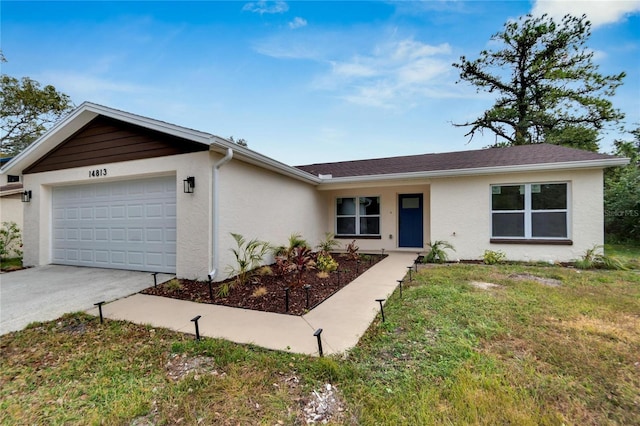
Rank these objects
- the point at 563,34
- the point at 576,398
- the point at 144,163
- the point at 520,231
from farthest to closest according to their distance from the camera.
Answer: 1. the point at 563,34
2. the point at 520,231
3. the point at 144,163
4. the point at 576,398

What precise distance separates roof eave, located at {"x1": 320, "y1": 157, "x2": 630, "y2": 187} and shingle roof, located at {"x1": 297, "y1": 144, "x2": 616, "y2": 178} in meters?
0.15

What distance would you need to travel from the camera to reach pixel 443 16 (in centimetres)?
948

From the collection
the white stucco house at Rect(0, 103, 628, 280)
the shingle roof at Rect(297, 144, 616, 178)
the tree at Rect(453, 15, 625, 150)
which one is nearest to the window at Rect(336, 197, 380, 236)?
the shingle roof at Rect(297, 144, 616, 178)

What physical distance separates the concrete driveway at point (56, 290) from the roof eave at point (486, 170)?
6.50 m

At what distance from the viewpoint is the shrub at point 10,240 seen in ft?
31.1

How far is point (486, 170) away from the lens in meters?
8.12

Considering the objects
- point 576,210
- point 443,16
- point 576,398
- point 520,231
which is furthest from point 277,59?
point 576,398

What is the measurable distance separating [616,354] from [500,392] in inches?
67.8

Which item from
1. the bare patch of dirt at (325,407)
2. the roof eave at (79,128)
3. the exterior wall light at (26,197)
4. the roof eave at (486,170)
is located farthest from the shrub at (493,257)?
the exterior wall light at (26,197)

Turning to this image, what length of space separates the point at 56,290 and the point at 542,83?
24.9 m

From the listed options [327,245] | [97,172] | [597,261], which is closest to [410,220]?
[327,245]

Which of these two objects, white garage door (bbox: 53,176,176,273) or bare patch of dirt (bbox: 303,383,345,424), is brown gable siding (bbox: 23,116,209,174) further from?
bare patch of dirt (bbox: 303,383,345,424)

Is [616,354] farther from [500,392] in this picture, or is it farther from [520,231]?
[520,231]

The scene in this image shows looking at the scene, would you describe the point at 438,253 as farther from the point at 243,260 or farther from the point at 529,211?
the point at 243,260
